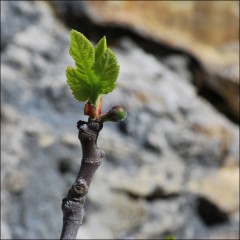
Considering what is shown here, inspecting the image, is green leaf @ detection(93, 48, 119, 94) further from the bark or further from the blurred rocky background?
the blurred rocky background

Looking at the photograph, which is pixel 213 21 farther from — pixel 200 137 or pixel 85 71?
pixel 85 71

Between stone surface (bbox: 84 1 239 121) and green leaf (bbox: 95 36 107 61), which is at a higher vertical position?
stone surface (bbox: 84 1 239 121)

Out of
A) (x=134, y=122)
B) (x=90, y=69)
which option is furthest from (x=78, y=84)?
(x=134, y=122)

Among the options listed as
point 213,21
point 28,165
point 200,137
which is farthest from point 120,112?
point 213,21

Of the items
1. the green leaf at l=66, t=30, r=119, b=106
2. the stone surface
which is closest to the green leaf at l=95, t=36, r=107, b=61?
the green leaf at l=66, t=30, r=119, b=106

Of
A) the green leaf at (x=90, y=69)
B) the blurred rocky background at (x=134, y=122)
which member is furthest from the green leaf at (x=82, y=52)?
the blurred rocky background at (x=134, y=122)
